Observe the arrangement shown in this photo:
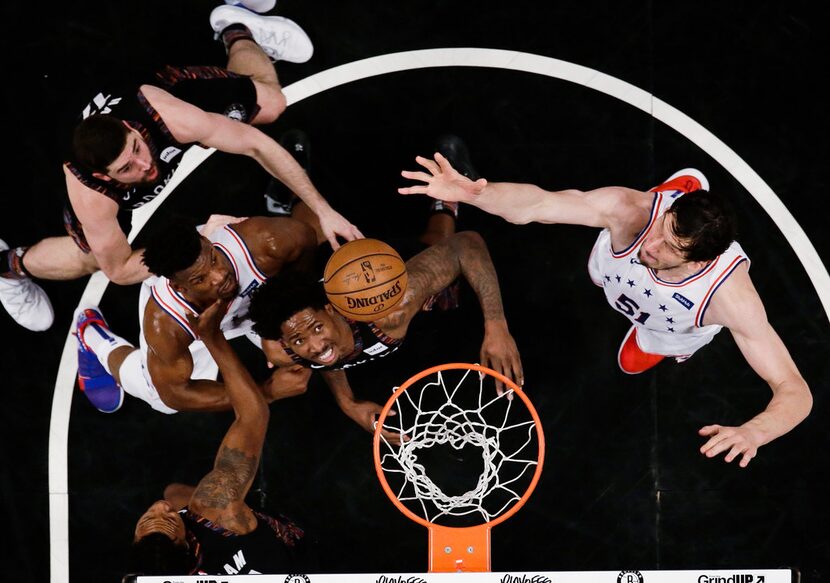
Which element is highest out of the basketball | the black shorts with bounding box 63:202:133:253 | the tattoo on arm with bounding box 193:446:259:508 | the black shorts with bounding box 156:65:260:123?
the black shorts with bounding box 156:65:260:123

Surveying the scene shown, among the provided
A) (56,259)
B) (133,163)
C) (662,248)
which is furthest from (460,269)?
(56,259)

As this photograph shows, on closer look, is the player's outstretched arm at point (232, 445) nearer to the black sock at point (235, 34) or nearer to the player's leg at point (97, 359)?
the player's leg at point (97, 359)

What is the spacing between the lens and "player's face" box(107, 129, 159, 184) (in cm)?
402

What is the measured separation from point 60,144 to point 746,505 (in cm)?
480

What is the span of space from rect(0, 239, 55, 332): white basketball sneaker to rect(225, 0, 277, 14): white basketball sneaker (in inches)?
81.4

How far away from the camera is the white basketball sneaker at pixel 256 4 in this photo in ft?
16.9

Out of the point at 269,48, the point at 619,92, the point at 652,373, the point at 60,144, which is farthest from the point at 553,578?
the point at 60,144

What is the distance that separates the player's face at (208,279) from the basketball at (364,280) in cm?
54

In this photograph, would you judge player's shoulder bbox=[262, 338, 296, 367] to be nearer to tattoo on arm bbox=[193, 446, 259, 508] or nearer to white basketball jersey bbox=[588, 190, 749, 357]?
tattoo on arm bbox=[193, 446, 259, 508]

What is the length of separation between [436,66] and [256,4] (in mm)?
1174

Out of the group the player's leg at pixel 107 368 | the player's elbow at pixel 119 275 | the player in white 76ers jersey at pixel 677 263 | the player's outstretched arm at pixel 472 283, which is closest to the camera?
the player in white 76ers jersey at pixel 677 263

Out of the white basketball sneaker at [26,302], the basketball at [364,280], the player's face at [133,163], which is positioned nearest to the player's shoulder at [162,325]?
the player's face at [133,163]

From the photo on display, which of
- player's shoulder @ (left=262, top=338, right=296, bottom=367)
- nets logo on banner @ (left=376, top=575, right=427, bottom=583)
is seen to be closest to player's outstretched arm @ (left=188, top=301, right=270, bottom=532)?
player's shoulder @ (left=262, top=338, right=296, bottom=367)

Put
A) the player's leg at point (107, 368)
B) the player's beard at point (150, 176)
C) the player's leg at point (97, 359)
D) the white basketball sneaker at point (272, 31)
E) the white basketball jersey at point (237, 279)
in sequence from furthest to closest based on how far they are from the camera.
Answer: the white basketball sneaker at point (272, 31) → the player's leg at point (97, 359) → the player's leg at point (107, 368) → the white basketball jersey at point (237, 279) → the player's beard at point (150, 176)
